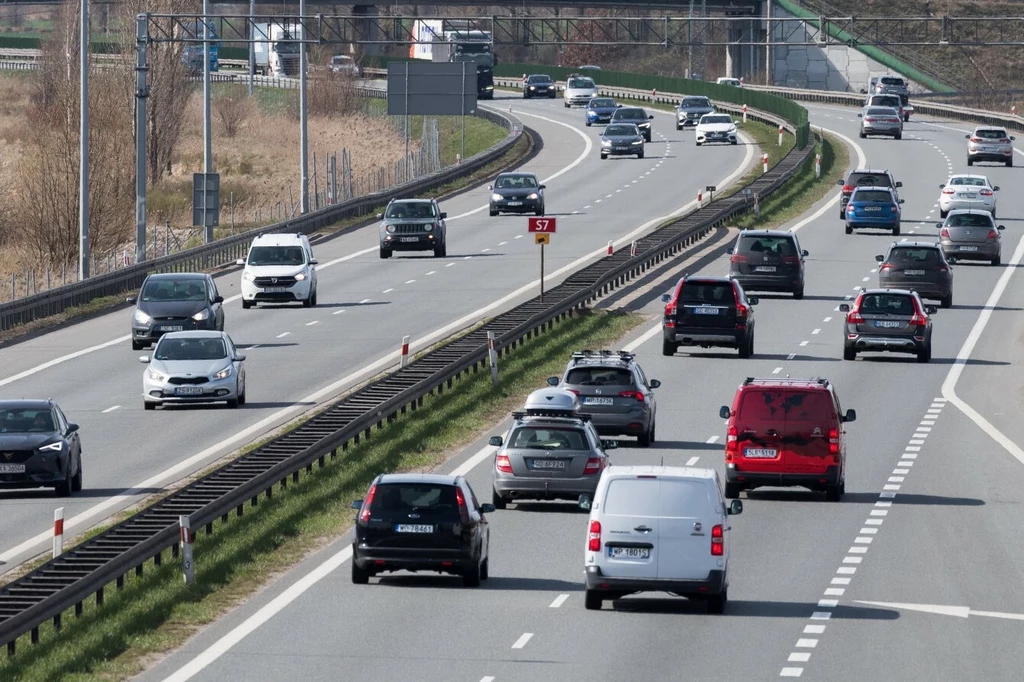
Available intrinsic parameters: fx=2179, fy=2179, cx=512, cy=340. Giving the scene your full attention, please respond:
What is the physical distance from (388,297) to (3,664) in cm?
3643

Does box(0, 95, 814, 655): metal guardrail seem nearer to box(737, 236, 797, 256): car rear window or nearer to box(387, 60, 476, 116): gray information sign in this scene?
box(737, 236, 797, 256): car rear window

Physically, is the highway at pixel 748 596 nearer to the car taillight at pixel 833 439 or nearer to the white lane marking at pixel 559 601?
the white lane marking at pixel 559 601

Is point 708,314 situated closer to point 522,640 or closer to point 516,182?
point 522,640

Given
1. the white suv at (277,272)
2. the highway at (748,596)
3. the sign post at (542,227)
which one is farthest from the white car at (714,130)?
the highway at (748,596)

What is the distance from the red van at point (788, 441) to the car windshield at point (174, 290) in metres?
19.6

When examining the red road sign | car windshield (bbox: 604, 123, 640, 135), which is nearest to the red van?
the red road sign

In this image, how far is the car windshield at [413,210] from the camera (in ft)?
210

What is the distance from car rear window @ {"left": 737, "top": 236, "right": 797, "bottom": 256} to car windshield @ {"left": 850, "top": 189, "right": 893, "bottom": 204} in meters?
16.9

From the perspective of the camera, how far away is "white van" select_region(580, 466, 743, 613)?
841 inches

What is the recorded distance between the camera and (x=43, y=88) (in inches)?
4781

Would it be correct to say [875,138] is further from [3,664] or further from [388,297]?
[3,664]

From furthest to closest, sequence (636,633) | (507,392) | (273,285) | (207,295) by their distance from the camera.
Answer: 1. (273,285)
2. (207,295)
3. (507,392)
4. (636,633)

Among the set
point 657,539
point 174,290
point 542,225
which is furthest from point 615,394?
point 542,225

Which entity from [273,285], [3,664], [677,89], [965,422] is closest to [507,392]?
[965,422]
